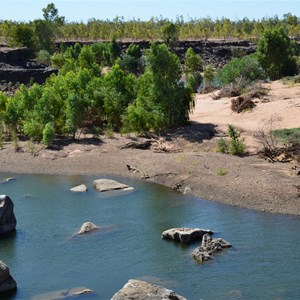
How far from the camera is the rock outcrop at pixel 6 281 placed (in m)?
26.4

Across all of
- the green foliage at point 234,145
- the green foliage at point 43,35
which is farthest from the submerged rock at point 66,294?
the green foliage at point 43,35

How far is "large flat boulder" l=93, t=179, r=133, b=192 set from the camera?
4278 centimetres

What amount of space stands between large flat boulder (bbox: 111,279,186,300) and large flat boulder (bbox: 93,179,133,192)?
18.9 m

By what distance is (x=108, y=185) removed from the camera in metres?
43.1

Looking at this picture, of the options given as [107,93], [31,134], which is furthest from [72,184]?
[107,93]

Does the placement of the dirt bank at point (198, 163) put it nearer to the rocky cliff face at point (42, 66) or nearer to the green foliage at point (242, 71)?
the green foliage at point (242, 71)

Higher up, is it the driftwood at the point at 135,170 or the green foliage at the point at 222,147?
the green foliage at the point at 222,147

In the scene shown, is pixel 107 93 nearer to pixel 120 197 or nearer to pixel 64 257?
pixel 120 197

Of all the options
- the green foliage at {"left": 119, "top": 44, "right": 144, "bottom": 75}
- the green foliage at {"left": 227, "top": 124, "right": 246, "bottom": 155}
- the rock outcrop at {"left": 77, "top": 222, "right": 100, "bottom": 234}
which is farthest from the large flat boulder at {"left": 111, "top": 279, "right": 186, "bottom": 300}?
the green foliage at {"left": 119, "top": 44, "right": 144, "bottom": 75}

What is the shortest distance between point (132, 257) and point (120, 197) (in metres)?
10.9

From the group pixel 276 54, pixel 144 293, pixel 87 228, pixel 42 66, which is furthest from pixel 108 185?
pixel 42 66

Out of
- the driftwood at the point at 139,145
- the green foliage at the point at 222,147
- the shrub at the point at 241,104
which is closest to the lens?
the green foliage at the point at 222,147

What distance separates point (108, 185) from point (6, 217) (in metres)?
10.2

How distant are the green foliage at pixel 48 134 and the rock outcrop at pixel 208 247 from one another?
23816 mm
